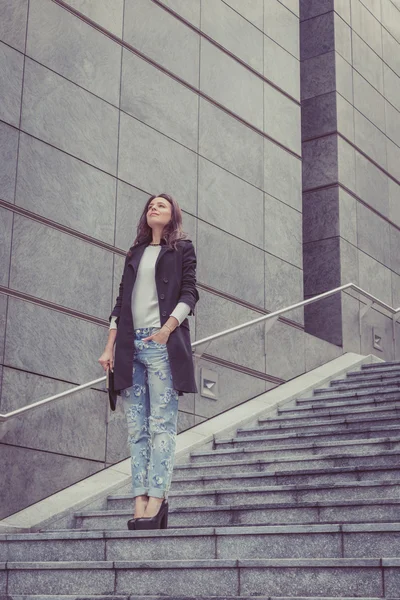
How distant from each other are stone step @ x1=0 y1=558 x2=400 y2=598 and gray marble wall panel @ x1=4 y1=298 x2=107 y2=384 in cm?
359

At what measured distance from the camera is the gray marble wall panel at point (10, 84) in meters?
9.24

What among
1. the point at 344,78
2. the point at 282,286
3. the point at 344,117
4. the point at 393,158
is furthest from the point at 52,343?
the point at 393,158

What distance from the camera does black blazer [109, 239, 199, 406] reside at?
5578 millimetres

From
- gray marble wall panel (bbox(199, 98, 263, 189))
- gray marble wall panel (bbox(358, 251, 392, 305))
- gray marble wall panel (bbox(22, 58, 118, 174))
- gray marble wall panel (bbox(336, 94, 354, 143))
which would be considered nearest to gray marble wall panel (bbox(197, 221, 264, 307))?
gray marble wall panel (bbox(199, 98, 263, 189))

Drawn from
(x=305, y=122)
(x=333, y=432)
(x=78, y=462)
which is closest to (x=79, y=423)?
(x=78, y=462)

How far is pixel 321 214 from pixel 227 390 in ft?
18.2

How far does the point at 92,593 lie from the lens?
16.3 ft

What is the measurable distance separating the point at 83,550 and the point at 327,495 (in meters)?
1.87

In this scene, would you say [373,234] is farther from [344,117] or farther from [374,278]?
[344,117]

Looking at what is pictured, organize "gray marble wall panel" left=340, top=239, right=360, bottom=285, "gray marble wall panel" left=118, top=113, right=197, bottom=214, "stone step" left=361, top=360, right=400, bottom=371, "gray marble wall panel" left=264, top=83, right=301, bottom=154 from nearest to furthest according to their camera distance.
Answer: "gray marble wall panel" left=118, top=113, right=197, bottom=214
"stone step" left=361, top=360, right=400, bottom=371
"gray marble wall panel" left=264, top=83, right=301, bottom=154
"gray marble wall panel" left=340, top=239, right=360, bottom=285

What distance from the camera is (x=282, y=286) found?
13.1 metres

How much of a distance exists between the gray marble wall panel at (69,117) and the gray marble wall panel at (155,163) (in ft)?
0.62

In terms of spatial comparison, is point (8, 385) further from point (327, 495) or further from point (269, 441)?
point (327, 495)

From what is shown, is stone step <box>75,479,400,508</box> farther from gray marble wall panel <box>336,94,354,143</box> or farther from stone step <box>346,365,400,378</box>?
gray marble wall panel <box>336,94,354,143</box>
